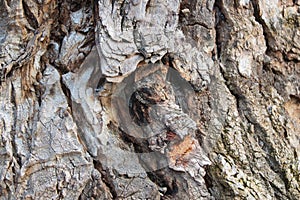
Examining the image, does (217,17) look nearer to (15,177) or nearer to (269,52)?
(269,52)

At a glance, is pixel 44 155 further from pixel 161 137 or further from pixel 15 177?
pixel 161 137

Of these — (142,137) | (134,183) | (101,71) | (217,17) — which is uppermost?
(217,17)

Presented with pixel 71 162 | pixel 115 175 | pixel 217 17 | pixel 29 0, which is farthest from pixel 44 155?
pixel 217 17

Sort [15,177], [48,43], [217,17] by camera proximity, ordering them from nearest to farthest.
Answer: [15,177], [48,43], [217,17]

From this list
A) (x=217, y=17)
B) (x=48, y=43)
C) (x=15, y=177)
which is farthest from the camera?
(x=217, y=17)

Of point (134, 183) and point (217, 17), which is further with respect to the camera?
point (217, 17)

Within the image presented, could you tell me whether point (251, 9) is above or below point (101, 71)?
above

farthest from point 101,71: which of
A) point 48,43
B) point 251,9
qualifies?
point 251,9
